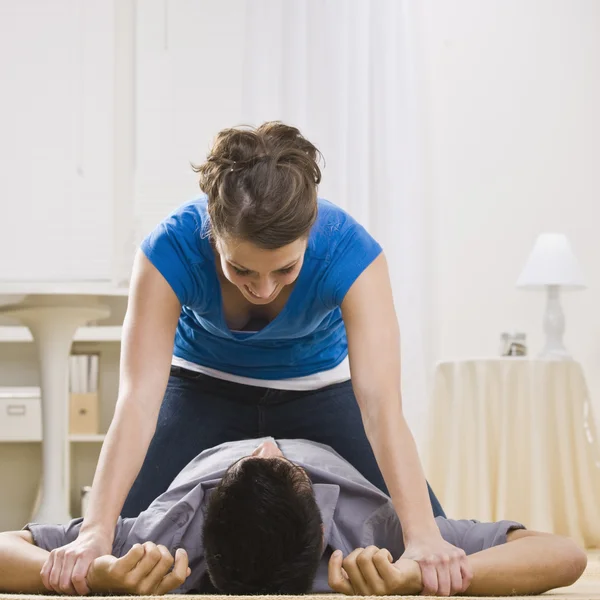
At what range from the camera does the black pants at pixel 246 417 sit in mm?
1659

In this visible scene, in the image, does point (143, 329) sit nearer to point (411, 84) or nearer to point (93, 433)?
point (411, 84)

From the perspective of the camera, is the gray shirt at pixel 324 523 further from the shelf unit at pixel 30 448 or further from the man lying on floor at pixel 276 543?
the shelf unit at pixel 30 448

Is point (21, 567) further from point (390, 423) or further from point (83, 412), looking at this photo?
point (83, 412)

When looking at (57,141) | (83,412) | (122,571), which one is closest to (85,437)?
(83,412)

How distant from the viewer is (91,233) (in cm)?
397

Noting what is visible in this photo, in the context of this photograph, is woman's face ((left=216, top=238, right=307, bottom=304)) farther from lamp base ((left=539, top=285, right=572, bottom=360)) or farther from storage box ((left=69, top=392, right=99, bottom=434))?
storage box ((left=69, top=392, right=99, bottom=434))

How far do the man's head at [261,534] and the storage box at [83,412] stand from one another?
2.56 meters

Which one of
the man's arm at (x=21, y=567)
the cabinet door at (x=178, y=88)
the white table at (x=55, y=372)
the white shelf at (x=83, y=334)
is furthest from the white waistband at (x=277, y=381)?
the cabinet door at (x=178, y=88)

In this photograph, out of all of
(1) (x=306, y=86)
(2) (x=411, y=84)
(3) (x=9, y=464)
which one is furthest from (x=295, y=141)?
(3) (x=9, y=464)

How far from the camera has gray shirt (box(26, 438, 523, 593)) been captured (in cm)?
133

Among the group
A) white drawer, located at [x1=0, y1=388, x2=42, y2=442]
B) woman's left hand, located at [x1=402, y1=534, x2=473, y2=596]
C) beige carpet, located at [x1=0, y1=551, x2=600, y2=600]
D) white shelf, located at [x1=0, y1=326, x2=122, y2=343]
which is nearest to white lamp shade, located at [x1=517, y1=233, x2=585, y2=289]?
beige carpet, located at [x1=0, y1=551, x2=600, y2=600]

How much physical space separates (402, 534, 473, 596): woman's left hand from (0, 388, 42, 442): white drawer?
2606mm

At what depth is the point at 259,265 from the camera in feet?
4.09

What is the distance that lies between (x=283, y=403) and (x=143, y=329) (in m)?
0.38
